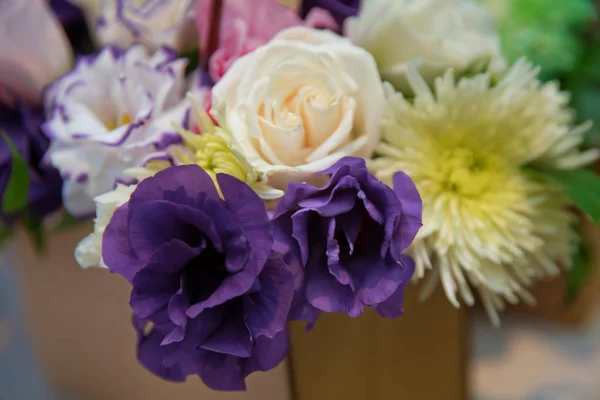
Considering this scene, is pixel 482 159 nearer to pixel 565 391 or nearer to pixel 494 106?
pixel 494 106

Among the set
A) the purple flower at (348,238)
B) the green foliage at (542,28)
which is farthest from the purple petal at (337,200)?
the green foliage at (542,28)

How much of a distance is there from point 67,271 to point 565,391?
1.48ft

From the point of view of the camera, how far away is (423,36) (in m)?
0.32

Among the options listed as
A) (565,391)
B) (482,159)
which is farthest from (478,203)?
(565,391)

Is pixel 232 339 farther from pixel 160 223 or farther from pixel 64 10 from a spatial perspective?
pixel 64 10

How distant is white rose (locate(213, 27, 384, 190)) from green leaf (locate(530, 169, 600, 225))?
0.40ft

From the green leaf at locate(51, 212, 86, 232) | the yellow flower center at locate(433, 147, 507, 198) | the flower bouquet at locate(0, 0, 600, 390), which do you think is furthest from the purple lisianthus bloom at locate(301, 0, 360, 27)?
the green leaf at locate(51, 212, 86, 232)

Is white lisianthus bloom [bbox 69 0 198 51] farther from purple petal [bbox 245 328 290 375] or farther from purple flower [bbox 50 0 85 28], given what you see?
purple petal [bbox 245 328 290 375]

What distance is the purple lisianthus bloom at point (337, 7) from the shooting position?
0.35 m

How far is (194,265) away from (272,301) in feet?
0.14

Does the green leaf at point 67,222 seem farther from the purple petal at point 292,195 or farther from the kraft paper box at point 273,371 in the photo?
the purple petal at point 292,195

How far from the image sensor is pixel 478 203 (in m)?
0.33

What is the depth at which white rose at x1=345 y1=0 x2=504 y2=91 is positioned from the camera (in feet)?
1.07

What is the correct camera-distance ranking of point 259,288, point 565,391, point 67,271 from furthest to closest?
point 565,391, point 67,271, point 259,288
